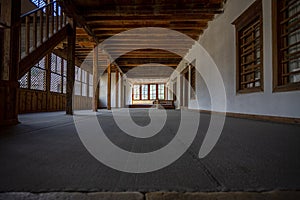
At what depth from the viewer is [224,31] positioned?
15.0ft

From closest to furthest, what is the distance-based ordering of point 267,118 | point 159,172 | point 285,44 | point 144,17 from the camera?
point 159,172, point 285,44, point 267,118, point 144,17

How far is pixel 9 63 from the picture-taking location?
8.25 ft

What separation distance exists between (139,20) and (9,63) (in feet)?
11.6

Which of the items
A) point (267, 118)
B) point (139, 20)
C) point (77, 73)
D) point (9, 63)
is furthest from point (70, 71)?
point (77, 73)

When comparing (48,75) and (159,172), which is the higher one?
(48,75)

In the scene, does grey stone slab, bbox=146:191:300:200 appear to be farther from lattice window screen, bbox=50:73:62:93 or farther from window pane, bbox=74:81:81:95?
window pane, bbox=74:81:81:95

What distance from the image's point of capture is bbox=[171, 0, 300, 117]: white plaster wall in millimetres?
2672

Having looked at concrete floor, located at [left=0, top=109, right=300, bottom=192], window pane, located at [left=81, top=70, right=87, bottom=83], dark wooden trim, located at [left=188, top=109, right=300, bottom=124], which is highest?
window pane, located at [left=81, top=70, right=87, bottom=83]

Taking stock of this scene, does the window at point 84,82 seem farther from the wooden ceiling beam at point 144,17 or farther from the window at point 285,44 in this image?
the window at point 285,44

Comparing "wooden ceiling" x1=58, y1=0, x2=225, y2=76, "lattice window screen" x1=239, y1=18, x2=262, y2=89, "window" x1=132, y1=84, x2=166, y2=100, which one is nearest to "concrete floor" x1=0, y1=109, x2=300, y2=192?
"lattice window screen" x1=239, y1=18, x2=262, y2=89

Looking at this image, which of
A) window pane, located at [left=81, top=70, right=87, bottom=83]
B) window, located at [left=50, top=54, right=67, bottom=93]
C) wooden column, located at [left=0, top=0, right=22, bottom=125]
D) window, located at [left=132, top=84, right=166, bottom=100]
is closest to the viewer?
wooden column, located at [left=0, top=0, right=22, bottom=125]

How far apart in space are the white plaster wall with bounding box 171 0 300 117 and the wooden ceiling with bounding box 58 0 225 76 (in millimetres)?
417

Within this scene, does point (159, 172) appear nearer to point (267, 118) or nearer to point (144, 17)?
point (267, 118)

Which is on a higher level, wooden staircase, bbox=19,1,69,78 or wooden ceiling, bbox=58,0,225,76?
wooden ceiling, bbox=58,0,225,76
